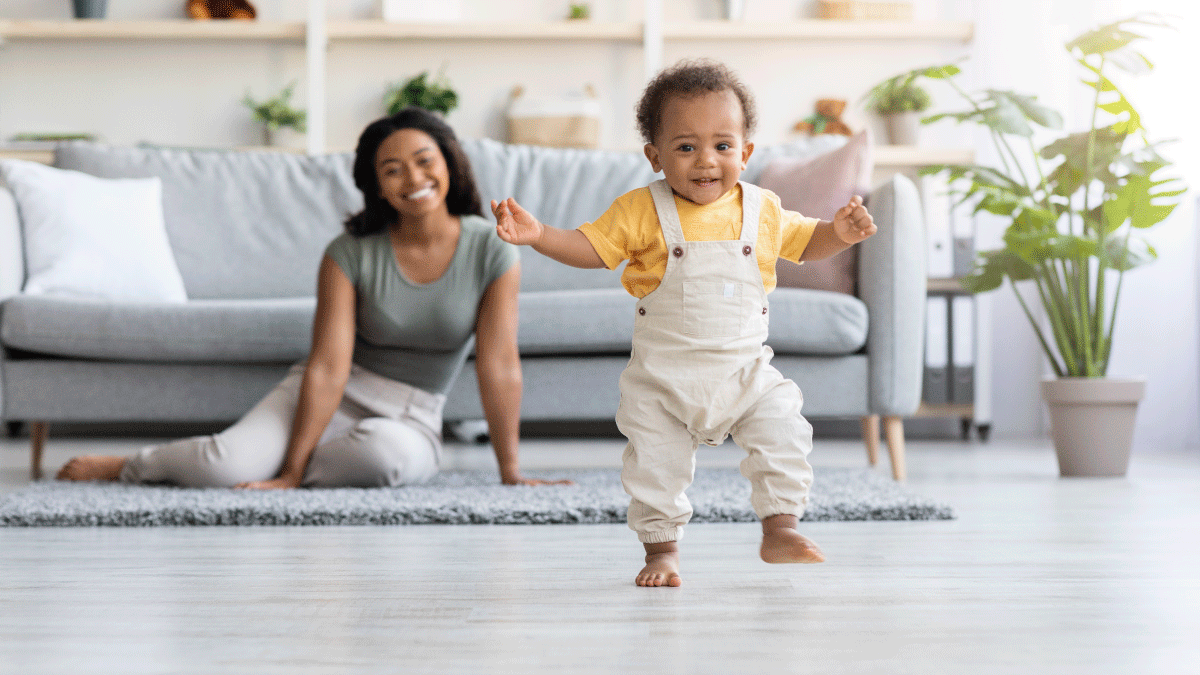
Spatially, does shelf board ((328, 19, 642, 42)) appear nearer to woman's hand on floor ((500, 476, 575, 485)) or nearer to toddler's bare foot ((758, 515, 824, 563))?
woman's hand on floor ((500, 476, 575, 485))

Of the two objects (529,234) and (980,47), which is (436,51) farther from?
(529,234)

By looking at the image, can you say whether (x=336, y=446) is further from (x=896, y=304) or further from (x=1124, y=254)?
(x=1124, y=254)

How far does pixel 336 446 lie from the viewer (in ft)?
5.78

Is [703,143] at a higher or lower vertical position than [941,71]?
lower

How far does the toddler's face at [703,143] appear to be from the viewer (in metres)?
1.04

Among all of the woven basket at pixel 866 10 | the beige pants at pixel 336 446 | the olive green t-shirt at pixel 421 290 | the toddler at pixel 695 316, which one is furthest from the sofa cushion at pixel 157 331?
the woven basket at pixel 866 10

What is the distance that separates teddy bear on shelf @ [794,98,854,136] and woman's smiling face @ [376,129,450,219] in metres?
2.34

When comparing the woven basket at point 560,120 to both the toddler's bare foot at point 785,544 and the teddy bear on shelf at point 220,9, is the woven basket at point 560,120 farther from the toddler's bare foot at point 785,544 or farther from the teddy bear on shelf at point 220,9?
the toddler's bare foot at point 785,544

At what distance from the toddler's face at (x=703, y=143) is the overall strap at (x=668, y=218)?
2 centimetres

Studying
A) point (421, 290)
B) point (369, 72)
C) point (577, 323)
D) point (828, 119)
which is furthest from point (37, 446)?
point (828, 119)

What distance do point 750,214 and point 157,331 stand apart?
148 cm

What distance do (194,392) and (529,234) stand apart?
4.52ft

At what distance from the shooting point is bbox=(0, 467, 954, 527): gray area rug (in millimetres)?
1479

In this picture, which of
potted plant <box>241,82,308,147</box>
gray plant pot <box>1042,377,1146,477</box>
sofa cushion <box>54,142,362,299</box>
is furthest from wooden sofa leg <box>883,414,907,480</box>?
potted plant <box>241,82,308,147</box>
